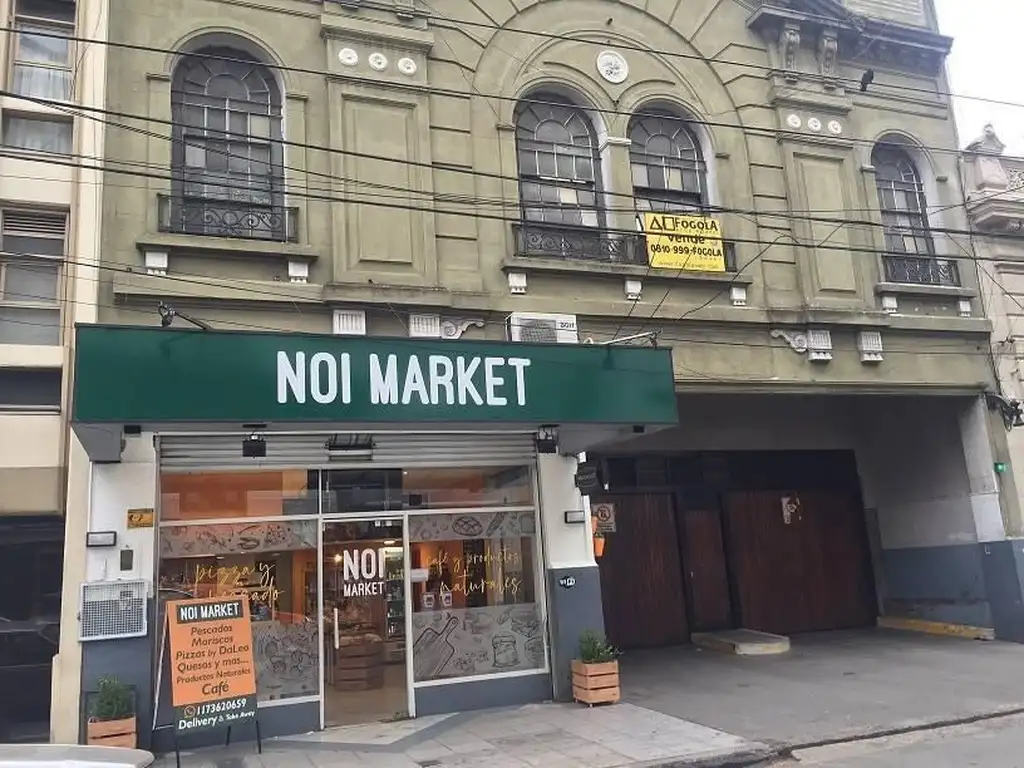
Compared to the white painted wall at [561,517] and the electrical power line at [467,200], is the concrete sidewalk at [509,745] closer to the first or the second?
the white painted wall at [561,517]

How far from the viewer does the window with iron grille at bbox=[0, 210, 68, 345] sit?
1008 cm

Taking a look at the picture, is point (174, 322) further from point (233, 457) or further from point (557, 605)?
point (557, 605)

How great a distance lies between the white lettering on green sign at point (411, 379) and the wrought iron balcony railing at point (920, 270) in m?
7.80

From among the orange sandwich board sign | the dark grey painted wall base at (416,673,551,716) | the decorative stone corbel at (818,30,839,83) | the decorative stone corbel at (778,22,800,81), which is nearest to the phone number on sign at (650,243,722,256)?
the decorative stone corbel at (778,22,800,81)

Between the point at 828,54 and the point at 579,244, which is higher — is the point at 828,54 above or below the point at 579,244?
above

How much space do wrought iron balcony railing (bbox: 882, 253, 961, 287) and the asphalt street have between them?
744 cm

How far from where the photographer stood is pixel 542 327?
11906 mm

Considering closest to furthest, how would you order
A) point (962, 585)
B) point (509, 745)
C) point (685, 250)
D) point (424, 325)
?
1. point (509, 745)
2. point (424, 325)
3. point (685, 250)
4. point (962, 585)

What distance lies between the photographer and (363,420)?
29.9 ft

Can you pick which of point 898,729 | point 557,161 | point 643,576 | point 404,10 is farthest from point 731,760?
point 404,10

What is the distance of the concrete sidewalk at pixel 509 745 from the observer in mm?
8539

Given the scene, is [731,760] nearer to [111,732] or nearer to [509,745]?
[509,745]

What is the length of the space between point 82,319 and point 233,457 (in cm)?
224

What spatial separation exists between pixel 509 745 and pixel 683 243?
7380 mm
